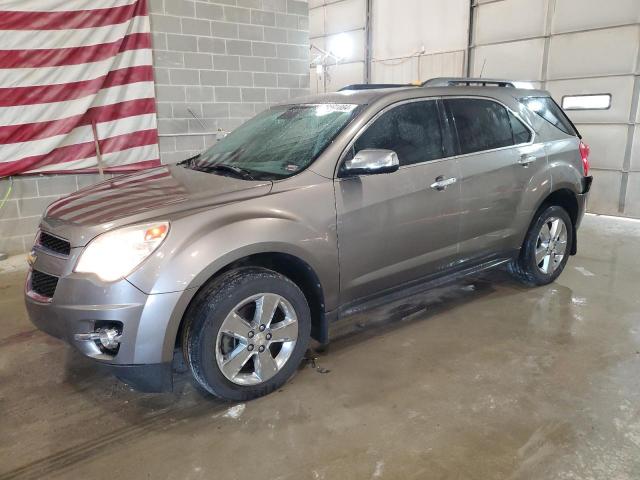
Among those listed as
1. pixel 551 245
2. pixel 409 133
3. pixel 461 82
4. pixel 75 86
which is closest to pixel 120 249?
pixel 409 133

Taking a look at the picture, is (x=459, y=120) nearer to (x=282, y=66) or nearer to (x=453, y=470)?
(x=453, y=470)

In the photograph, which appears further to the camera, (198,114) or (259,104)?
(259,104)

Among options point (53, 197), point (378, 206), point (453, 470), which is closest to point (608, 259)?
point (378, 206)

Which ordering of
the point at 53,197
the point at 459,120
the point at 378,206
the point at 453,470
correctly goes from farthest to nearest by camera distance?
the point at 53,197, the point at 459,120, the point at 378,206, the point at 453,470

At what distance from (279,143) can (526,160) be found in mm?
1931

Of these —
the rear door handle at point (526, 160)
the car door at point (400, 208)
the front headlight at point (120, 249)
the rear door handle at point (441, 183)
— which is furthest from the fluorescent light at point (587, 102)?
the front headlight at point (120, 249)

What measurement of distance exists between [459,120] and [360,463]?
2376 mm

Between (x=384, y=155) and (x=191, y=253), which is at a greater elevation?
(x=384, y=155)

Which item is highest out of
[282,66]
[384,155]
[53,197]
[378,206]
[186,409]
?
[282,66]

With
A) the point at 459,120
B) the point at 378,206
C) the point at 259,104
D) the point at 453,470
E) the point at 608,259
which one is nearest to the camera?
the point at 453,470

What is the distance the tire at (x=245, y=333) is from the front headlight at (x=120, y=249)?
1.13 feet

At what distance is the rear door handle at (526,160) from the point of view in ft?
12.7

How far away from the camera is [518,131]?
155 inches

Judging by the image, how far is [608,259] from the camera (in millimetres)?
5453
